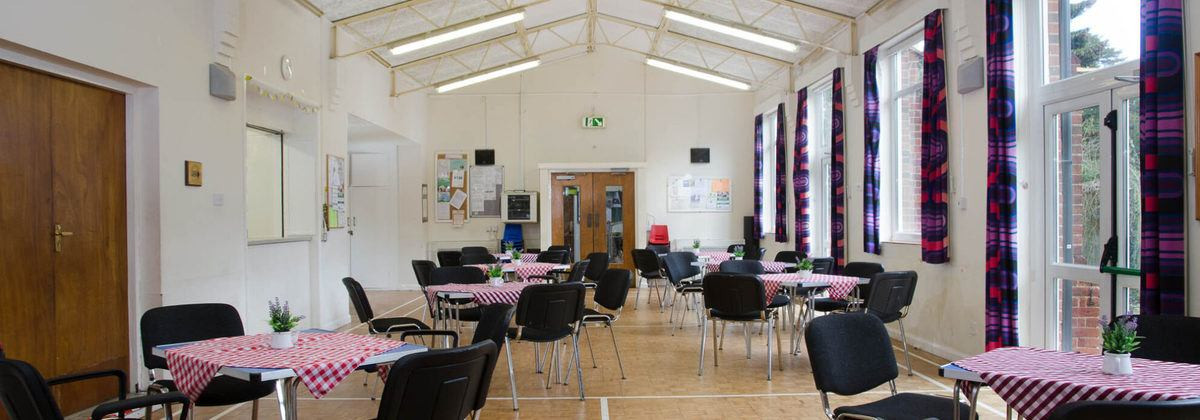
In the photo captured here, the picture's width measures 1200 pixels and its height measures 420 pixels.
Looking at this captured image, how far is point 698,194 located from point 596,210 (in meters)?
1.91

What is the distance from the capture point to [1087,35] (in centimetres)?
502

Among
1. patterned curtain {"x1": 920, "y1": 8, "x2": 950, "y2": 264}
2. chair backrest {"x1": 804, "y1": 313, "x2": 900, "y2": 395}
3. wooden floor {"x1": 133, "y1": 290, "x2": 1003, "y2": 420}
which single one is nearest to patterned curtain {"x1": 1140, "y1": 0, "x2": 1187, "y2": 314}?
wooden floor {"x1": 133, "y1": 290, "x2": 1003, "y2": 420}

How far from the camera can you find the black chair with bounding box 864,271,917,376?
17.9ft

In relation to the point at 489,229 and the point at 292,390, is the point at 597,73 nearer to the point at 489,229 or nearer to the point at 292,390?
the point at 489,229

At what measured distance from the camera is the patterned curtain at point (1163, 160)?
3.91 m

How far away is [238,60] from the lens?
6.20 meters

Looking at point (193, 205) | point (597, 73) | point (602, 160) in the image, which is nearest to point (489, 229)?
point (602, 160)

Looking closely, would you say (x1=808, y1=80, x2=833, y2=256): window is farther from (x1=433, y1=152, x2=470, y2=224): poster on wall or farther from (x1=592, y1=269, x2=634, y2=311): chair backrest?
(x1=433, y1=152, x2=470, y2=224): poster on wall

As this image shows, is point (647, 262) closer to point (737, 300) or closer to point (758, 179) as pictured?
point (758, 179)

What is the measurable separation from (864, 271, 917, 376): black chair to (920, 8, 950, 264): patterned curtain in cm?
98

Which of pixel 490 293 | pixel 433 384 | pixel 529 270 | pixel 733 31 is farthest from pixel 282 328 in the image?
pixel 733 31

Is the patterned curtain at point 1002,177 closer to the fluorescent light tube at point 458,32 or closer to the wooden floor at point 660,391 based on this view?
the wooden floor at point 660,391

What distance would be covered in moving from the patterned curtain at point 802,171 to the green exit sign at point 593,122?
4.12 meters

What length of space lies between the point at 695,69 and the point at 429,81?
459 cm
